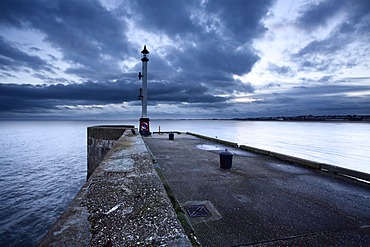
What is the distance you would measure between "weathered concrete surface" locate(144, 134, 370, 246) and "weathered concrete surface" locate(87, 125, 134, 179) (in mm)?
7518

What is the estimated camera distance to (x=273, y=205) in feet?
13.1

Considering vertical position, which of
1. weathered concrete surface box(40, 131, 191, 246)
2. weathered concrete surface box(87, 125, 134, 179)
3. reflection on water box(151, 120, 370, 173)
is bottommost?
reflection on water box(151, 120, 370, 173)

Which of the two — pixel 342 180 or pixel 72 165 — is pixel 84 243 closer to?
pixel 342 180

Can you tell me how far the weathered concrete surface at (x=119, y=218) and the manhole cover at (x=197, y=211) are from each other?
1.04 m

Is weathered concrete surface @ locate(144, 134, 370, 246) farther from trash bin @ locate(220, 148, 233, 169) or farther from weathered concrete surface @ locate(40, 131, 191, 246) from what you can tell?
weathered concrete surface @ locate(40, 131, 191, 246)

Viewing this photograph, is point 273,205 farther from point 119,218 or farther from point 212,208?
point 119,218

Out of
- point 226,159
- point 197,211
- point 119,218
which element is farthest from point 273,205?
point 119,218

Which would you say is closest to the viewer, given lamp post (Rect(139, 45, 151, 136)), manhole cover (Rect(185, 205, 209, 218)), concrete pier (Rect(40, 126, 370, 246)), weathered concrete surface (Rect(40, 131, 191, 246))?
weathered concrete surface (Rect(40, 131, 191, 246))

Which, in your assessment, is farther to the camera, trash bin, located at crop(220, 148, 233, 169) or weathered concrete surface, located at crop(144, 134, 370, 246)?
trash bin, located at crop(220, 148, 233, 169)

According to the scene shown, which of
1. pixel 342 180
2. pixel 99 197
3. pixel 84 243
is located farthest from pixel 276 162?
pixel 84 243

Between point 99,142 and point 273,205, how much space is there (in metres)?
12.1

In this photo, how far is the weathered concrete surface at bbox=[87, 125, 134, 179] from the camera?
12617 mm

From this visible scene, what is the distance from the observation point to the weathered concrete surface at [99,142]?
12.6m

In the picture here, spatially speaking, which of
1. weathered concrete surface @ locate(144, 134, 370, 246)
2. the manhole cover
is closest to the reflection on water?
weathered concrete surface @ locate(144, 134, 370, 246)
